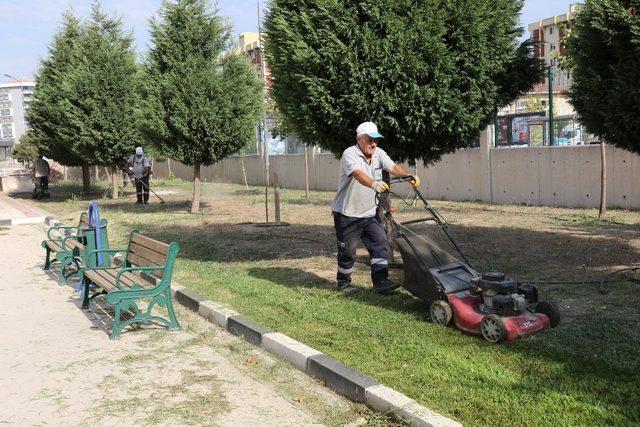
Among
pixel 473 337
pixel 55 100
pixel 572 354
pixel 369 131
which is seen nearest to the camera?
pixel 572 354

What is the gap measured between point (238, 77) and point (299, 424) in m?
12.9

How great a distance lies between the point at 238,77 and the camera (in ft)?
52.4

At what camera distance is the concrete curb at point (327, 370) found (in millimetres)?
3857

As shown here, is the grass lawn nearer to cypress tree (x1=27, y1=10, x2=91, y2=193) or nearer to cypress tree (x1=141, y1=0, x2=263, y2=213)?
cypress tree (x1=141, y1=0, x2=263, y2=213)

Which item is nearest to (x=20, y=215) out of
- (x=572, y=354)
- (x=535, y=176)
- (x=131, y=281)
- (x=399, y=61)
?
(x=131, y=281)

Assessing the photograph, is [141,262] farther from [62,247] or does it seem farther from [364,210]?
[62,247]

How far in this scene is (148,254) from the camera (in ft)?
22.9

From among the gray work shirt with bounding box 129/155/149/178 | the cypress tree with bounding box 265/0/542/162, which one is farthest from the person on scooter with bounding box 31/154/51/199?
the cypress tree with bounding box 265/0/542/162

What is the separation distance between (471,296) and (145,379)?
2689 millimetres

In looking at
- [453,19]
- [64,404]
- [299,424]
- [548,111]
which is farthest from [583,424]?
[548,111]

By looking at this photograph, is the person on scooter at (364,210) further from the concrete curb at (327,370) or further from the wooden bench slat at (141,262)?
the wooden bench slat at (141,262)

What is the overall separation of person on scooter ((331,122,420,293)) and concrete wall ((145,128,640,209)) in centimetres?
923

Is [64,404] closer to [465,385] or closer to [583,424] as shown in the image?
[465,385]

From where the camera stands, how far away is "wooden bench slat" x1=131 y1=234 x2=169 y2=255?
254 inches
